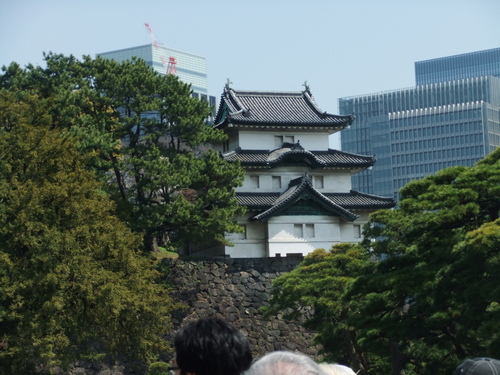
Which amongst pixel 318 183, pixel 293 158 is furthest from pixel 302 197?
pixel 318 183

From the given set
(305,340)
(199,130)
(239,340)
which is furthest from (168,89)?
(239,340)

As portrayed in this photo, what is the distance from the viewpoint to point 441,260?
24.1 meters

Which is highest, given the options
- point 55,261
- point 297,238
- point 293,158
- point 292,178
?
point 293,158

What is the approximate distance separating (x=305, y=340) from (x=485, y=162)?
22.3m

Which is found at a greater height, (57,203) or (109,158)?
(109,158)

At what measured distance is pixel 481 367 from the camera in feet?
16.1

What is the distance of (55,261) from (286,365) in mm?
25274

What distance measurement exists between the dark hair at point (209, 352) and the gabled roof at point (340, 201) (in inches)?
1680

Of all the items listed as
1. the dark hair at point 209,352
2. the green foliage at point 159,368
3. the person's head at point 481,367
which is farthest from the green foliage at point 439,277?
the dark hair at point 209,352

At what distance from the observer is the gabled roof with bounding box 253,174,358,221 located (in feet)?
155

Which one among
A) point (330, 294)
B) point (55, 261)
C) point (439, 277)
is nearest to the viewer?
point (439, 277)

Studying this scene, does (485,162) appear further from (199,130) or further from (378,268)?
(199,130)

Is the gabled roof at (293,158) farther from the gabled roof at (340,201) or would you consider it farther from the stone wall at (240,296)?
the stone wall at (240,296)

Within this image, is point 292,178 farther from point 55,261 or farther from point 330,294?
point 55,261
